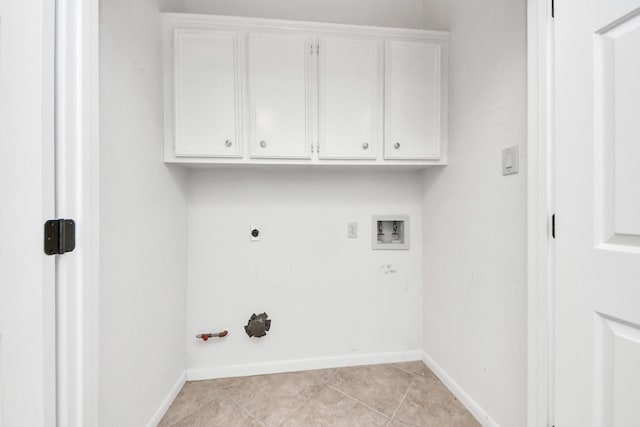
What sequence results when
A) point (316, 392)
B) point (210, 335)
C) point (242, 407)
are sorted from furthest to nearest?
1. point (210, 335)
2. point (316, 392)
3. point (242, 407)

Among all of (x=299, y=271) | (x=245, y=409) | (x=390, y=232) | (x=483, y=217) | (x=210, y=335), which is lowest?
(x=245, y=409)

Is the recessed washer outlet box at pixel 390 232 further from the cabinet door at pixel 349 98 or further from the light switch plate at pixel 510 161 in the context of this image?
the light switch plate at pixel 510 161

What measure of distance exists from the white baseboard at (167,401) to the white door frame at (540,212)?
1.68 metres

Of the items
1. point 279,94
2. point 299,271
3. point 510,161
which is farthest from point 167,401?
point 510,161

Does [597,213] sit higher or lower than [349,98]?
lower

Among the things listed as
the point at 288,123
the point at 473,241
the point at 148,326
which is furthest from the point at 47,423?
the point at 473,241

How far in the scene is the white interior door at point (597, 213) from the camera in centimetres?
66

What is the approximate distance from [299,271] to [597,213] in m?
1.53

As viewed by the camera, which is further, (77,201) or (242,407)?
(242,407)

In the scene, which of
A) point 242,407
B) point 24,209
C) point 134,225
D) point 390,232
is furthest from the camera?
point 390,232

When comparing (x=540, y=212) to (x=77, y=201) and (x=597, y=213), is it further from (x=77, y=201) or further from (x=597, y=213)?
(x=77, y=201)

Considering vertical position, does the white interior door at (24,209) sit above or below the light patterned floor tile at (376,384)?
above

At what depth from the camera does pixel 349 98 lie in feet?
5.17

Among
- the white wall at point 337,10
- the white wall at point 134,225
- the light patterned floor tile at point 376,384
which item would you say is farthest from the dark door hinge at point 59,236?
the white wall at point 337,10
